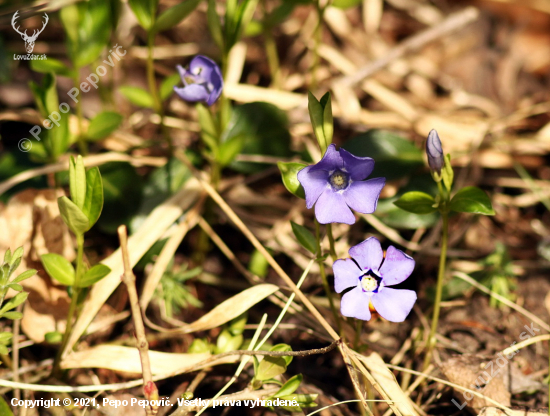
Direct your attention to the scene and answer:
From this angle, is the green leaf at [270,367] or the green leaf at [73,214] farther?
the green leaf at [270,367]

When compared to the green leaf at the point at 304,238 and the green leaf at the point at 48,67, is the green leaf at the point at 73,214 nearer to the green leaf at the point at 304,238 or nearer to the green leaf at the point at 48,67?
the green leaf at the point at 304,238

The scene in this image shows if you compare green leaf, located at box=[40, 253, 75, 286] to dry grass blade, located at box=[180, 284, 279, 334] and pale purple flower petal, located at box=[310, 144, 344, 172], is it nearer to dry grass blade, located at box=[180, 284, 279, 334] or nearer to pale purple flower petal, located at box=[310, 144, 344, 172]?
dry grass blade, located at box=[180, 284, 279, 334]

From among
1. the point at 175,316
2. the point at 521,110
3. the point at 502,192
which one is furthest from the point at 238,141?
the point at 521,110

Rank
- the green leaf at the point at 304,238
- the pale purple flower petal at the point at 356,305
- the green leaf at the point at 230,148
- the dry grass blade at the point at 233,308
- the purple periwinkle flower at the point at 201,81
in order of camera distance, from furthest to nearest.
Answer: the green leaf at the point at 230,148, the purple periwinkle flower at the point at 201,81, the dry grass blade at the point at 233,308, the green leaf at the point at 304,238, the pale purple flower petal at the point at 356,305

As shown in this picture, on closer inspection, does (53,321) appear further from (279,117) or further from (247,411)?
(279,117)

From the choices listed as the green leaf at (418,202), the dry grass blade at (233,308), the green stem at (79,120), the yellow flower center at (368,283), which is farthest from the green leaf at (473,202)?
the green stem at (79,120)

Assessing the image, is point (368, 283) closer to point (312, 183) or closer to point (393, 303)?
point (393, 303)
